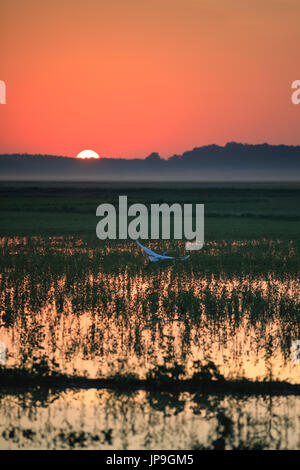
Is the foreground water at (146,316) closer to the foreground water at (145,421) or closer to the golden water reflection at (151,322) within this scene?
the golden water reflection at (151,322)

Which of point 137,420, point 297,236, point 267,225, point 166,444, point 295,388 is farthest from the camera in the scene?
point 267,225

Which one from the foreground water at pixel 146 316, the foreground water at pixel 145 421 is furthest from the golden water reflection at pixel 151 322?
the foreground water at pixel 145 421

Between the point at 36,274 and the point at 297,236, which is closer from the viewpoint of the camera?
the point at 36,274

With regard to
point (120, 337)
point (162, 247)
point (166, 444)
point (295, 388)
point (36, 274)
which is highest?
point (162, 247)

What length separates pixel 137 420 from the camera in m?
6.44

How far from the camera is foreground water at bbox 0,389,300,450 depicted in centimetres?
592

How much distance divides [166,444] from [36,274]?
10.5 m

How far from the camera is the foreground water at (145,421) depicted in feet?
19.4

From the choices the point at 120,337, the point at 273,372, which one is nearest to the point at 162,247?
the point at 120,337

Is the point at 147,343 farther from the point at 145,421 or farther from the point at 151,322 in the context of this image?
the point at 145,421

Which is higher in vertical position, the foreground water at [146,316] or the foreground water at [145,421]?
the foreground water at [146,316]

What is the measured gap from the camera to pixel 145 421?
21.1 ft

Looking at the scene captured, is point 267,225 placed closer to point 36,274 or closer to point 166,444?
point 36,274

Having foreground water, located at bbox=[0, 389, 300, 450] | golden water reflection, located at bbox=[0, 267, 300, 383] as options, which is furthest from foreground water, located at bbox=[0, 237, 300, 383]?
foreground water, located at bbox=[0, 389, 300, 450]
